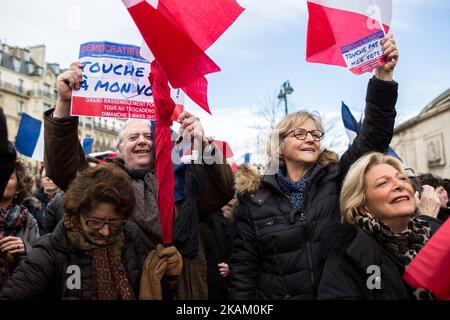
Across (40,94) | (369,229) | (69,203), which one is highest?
(40,94)

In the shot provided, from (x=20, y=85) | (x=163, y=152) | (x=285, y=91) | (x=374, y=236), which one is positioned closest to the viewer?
(x=374, y=236)

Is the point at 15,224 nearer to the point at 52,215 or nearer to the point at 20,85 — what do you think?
the point at 52,215

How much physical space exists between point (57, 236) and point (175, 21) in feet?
4.33

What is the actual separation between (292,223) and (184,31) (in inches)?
50.1

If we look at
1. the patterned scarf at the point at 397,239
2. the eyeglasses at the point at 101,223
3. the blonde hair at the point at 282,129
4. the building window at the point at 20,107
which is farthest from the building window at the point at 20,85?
the patterned scarf at the point at 397,239

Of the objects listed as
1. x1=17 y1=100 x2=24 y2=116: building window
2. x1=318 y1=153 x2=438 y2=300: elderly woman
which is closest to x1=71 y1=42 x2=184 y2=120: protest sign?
x1=318 y1=153 x2=438 y2=300: elderly woman

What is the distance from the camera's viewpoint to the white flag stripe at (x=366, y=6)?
106 inches

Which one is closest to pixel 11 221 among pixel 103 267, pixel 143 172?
pixel 143 172

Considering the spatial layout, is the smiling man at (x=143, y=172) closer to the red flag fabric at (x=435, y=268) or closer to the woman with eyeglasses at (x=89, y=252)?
the woman with eyeglasses at (x=89, y=252)

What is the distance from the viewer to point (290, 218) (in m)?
2.69

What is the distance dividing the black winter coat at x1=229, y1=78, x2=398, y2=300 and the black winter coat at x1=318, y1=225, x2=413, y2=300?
18 cm

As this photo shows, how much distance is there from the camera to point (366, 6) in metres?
2.73
